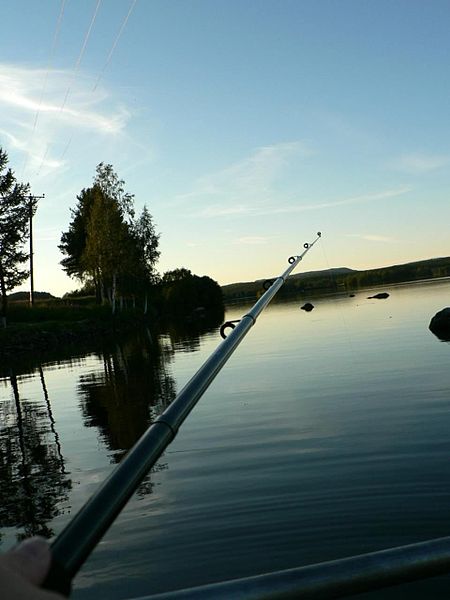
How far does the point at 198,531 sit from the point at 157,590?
1.47 m

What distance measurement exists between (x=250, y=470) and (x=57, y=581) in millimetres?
8844

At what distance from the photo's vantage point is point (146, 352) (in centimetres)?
3500

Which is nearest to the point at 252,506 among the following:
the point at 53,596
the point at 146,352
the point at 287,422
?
the point at 287,422

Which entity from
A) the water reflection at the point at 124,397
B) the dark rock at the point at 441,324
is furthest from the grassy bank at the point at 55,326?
the dark rock at the point at 441,324

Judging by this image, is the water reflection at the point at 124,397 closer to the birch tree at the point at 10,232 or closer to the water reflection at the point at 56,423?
the water reflection at the point at 56,423

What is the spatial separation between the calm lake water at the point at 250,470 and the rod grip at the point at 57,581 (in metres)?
5.06

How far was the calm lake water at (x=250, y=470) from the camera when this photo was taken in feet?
21.3

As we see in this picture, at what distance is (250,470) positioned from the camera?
948cm

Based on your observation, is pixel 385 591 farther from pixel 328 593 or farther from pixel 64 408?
pixel 64 408

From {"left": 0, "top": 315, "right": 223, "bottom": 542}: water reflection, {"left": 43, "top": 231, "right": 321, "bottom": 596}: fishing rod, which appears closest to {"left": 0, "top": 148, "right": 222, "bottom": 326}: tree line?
{"left": 0, "top": 315, "right": 223, "bottom": 542}: water reflection

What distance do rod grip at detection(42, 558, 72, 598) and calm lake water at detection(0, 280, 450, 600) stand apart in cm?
506

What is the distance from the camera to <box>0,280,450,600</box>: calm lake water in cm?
650

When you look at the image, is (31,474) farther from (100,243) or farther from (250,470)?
(100,243)

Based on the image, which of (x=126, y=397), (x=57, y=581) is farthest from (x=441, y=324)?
(x=57, y=581)
